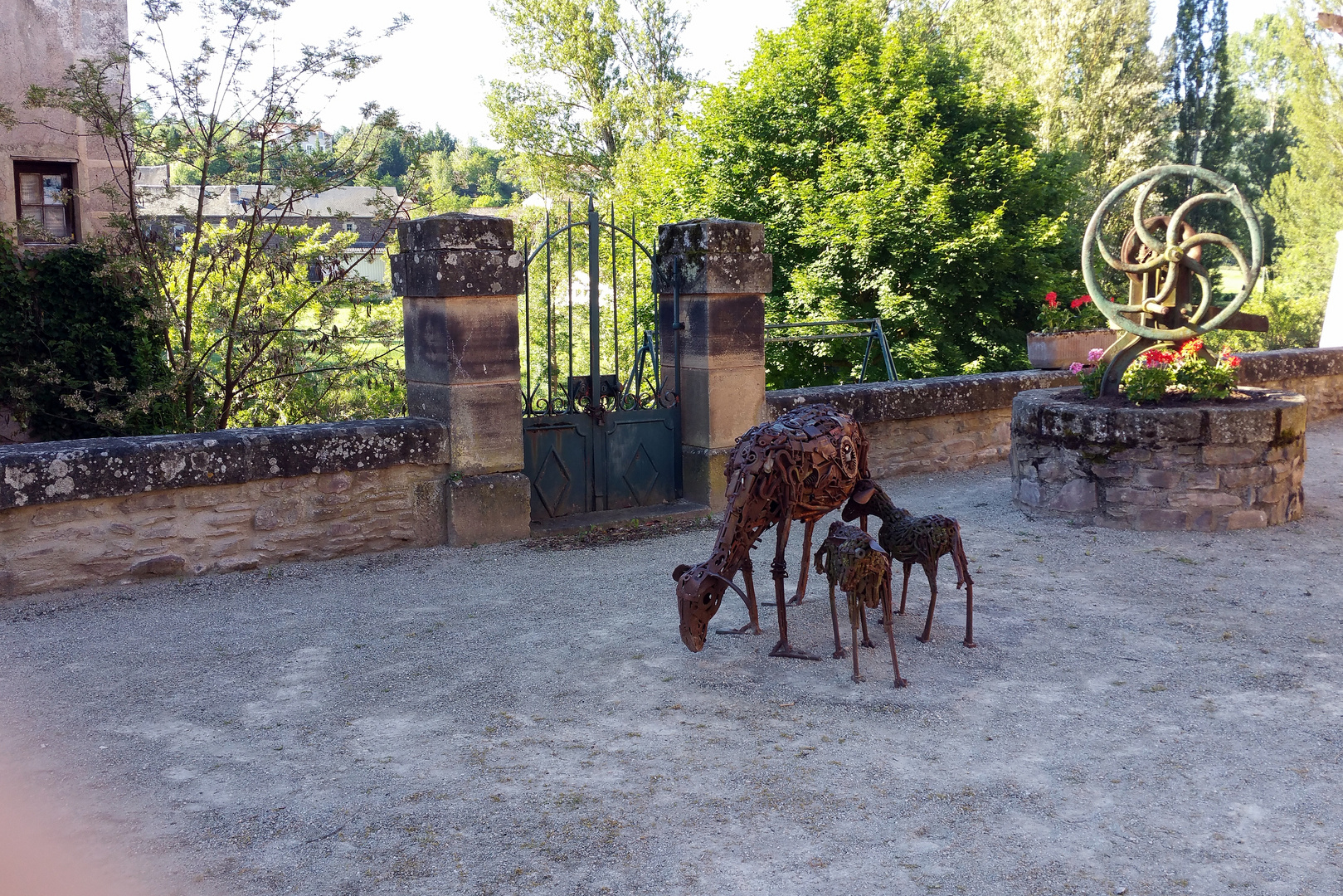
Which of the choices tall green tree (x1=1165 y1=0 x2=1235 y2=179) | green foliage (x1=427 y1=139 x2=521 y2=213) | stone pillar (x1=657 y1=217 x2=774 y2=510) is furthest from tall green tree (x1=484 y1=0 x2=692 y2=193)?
stone pillar (x1=657 y1=217 x2=774 y2=510)

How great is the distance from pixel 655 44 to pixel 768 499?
2650cm

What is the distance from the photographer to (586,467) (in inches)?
301

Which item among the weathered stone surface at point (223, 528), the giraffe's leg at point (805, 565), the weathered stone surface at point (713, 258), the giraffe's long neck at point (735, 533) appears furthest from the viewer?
the weathered stone surface at point (713, 258)

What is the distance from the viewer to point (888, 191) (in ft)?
49.9

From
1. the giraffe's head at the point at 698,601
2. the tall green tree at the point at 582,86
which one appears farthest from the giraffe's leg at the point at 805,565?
the tall green tree at the point at 582,86

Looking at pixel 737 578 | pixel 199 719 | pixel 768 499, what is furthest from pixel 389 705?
pixel 737 578

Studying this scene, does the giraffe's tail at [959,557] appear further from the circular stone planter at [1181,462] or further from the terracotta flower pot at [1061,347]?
the terracotta flower pot at [1061,347]

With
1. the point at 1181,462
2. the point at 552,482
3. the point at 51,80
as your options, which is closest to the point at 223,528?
the point at 552,482

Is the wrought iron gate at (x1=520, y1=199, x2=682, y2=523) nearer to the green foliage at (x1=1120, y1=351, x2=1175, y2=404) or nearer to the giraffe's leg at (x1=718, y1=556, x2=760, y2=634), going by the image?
the giraffe's leg at (x1=718, y1=556, x2=760, y2=634)

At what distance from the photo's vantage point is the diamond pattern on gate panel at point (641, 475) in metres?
7.82

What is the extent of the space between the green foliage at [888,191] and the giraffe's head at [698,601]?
38.1ft

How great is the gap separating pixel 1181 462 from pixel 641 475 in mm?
3669

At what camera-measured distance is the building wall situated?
9859mm

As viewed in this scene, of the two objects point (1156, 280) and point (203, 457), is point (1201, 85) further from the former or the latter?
point (203, 457)
